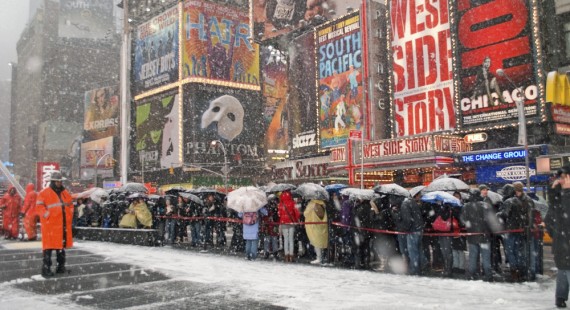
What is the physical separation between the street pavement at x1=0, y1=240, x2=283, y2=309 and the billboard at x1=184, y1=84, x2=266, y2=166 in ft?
154

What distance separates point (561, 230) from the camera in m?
6.84

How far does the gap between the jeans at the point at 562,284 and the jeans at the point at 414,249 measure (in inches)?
146

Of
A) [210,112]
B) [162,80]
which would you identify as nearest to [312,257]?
[210,112]

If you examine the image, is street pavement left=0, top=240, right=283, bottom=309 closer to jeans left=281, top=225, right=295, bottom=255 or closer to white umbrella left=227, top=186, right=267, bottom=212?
white umbrella left=227, top=186, right=267, bottom=212

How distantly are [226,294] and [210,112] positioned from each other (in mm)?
53902

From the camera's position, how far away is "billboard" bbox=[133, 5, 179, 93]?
61.1 meters

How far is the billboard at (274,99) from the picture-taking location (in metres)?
65.2

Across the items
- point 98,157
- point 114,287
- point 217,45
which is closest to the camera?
point 114,287

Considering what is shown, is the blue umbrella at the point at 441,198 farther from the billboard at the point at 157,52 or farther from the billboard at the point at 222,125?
the billboard at the point at 157,52

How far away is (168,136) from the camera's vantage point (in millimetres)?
61906

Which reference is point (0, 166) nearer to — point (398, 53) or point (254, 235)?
point (254, 235)

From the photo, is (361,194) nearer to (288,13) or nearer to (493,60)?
(493,60)

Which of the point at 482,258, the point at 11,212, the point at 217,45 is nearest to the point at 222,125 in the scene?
the point at 217,45

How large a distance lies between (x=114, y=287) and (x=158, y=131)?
57.3m
